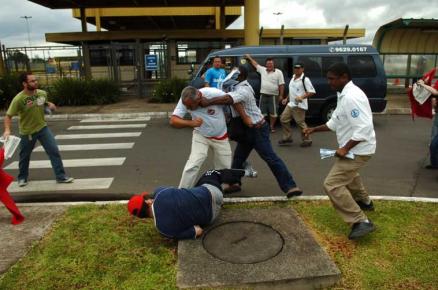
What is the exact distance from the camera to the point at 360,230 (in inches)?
149

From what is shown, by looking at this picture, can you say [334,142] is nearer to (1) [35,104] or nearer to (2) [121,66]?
(1) [35,104]

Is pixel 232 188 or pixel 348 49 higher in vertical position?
pixel 348 49

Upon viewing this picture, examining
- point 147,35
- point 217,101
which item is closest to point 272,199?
point 217,101

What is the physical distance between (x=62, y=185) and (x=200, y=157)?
2570 millimetres

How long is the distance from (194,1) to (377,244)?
18.1 metres

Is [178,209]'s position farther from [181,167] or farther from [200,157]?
[181,167]

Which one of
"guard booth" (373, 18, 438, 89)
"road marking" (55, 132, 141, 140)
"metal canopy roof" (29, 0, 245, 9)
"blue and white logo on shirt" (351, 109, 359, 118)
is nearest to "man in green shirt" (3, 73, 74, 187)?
→ "road marking" (55, 132, 141, 140)

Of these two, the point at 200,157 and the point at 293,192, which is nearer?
the point at 200,157

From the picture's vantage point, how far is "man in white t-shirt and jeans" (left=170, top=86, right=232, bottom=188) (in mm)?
4465

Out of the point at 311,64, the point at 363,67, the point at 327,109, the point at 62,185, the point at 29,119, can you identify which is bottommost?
the point at 62,185

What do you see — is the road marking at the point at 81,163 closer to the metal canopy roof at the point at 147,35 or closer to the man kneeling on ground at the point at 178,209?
the man kneeling on ground at the point at 178,209

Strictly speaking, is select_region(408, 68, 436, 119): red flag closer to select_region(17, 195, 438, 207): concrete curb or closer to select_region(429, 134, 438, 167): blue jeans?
select_region(429, 134, 438, 167): blue jeans

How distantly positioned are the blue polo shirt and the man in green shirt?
2.79 meters

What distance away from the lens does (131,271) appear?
3.42m
